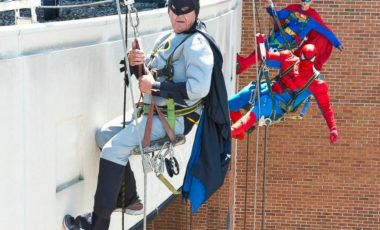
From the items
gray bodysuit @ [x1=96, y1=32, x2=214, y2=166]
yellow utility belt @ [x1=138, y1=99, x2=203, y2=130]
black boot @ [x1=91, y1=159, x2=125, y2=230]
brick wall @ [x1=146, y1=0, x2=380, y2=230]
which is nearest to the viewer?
gray bodysuit @ [x1=96, y1=32, x2=214, y2=166]

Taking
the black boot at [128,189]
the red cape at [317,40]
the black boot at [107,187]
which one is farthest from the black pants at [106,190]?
the red cape at [317,40]

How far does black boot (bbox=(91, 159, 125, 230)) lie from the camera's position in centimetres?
563

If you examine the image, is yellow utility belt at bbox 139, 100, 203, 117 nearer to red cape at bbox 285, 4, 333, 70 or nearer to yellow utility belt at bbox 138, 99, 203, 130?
yellow utility belt at bbox 138, 99, 203, 130

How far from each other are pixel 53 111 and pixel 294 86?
4.29 m

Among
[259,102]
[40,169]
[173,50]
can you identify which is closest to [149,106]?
[173,50]

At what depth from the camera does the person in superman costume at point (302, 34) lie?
35.2 feet

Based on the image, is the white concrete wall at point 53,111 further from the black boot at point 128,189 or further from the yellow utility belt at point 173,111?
the yellow utility belt at point 173,111

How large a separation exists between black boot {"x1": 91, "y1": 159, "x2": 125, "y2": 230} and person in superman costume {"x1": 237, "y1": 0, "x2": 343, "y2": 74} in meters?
5.26

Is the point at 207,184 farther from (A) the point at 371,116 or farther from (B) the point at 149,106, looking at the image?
(A) the point at 371,116

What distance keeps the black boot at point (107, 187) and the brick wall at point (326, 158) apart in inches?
353

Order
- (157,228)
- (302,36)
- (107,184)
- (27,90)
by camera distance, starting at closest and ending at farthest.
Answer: (27,90), (107,184), (302,36), (157,228)

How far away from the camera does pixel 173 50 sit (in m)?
5.70

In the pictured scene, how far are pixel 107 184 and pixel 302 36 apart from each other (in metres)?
5.61

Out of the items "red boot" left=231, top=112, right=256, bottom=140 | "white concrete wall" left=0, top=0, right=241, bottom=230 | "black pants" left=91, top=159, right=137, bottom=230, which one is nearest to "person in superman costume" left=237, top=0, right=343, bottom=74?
"red boot" left=231, top=112, right=256, bottom=140
